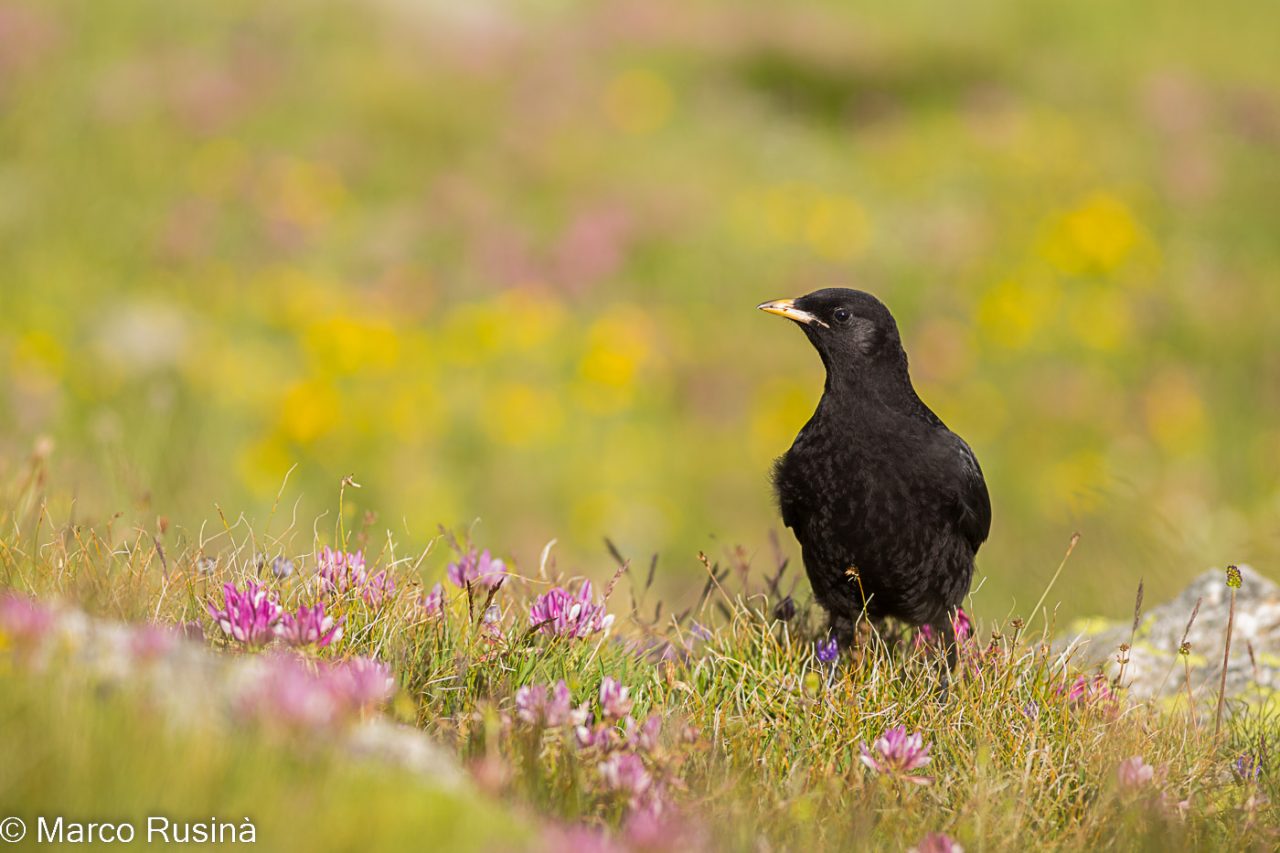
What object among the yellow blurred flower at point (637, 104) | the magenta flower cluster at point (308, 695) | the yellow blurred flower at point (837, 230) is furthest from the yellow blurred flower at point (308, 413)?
the yellow blurred flower at point (637, 104)

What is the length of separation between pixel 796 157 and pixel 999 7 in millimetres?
8533

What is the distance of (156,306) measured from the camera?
11078 millimetres

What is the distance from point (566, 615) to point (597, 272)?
→ 31.3 ft

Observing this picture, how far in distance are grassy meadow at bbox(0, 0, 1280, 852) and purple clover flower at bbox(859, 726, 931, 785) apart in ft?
0.07

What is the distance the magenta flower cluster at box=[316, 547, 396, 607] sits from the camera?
3.90 metres

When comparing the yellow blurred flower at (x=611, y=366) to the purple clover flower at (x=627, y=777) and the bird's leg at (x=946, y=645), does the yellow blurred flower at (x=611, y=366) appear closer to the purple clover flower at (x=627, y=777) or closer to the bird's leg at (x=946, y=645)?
the bird's leg at (x=946, y=645)

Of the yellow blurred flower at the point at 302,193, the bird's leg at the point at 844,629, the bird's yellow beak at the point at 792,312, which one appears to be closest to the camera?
the bird's leg at the point at 844,629

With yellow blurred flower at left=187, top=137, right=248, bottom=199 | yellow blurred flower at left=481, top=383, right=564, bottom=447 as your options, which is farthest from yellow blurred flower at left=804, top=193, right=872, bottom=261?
yellow blurred flower at left=187, top=137, right=248, bottom=199

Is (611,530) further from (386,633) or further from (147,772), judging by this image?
(147,772)

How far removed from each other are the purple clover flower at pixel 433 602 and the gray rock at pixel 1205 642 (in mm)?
2293

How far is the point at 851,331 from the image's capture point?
5.10m

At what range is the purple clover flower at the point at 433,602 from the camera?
3916mm

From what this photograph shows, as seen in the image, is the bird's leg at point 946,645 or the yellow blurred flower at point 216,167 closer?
the bird's leg at point 946,645

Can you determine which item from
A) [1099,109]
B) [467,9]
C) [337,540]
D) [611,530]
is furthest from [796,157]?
[337,540]
